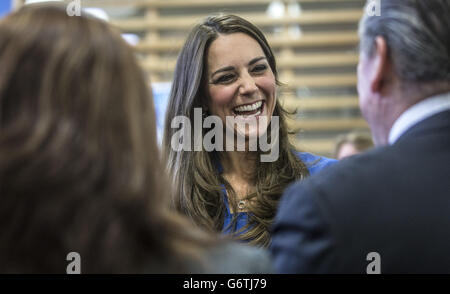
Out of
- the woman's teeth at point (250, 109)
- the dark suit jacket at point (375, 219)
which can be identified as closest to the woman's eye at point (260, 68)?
the woman's teeth at point (250, 109)

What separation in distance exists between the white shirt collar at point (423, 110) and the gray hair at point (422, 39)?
41 millimetres

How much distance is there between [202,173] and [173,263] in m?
1.18

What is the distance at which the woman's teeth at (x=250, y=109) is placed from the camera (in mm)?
2040

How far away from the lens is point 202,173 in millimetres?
2037

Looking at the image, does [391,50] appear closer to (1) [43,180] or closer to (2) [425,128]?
(2) [425,128]

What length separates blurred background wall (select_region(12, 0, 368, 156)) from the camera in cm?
454

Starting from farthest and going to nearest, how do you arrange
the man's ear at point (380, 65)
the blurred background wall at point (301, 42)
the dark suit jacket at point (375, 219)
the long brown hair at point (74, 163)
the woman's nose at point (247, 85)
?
the blurred background wall at point (301, 42) < the woman's nose at point (247, 85) < the man's ear at point (380, 65) < the dark suit jacket at point (375, 219) < the long brown hair at point (74, 163)

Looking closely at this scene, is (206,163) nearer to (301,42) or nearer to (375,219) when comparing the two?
(375,219)

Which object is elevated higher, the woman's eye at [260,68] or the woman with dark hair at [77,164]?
the woman's eye at [260,68]

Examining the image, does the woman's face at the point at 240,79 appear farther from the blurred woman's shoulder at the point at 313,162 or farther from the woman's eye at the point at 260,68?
the blurred woman's shoulder at the point at 313,162

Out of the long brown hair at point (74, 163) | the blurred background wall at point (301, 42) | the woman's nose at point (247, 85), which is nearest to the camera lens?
the long brown hair at point (74, 163)

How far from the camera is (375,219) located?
3.13ft

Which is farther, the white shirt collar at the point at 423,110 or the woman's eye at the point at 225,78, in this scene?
the woman's eye at the point at 225,78
